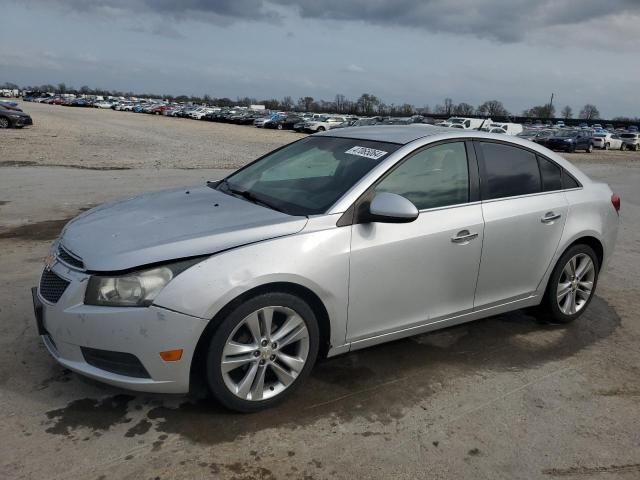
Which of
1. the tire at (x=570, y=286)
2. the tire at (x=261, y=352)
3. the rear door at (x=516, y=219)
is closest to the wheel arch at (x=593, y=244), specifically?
the tire at (x=570, y=286)

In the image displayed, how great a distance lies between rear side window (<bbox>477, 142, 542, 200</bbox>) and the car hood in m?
1.58

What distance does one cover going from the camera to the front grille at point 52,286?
2990 mm

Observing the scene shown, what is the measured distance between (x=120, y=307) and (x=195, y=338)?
0.41 meters

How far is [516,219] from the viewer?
3.99 m

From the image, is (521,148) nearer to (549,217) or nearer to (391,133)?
(549,217)

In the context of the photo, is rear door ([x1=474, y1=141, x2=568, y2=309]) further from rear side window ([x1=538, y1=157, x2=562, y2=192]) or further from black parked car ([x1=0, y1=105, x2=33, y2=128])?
black parked car ([x1=0, y1=105, x2=33, y2=128])

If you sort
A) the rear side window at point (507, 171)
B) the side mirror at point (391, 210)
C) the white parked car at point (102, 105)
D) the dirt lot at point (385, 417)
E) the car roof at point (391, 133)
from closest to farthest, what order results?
the dirt lot at point (385, 417) → the side mirror at point (391, 210) → the car roof at point (391, 133) → the rear side window at point (507, 171) → the white parked car at point (102, 105)

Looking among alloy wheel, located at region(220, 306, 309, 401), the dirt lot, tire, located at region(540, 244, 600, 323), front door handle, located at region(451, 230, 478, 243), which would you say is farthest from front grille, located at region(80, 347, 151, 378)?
tire, located at region(540, 244, 600, 323)

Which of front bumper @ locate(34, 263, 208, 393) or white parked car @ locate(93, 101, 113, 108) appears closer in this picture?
front bumper @ locate(34, 263, 208, 393)

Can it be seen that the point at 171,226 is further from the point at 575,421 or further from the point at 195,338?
the point at 575,421

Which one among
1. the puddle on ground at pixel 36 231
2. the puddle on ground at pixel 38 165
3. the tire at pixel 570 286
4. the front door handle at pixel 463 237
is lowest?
the puddle on ground at pixel 38 165

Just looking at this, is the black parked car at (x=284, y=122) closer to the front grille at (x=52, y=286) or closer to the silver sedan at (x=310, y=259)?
the silver sedan at (x=310, y=259)

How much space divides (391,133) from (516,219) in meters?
1.10

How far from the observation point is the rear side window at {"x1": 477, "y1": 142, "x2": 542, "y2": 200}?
3.99m
